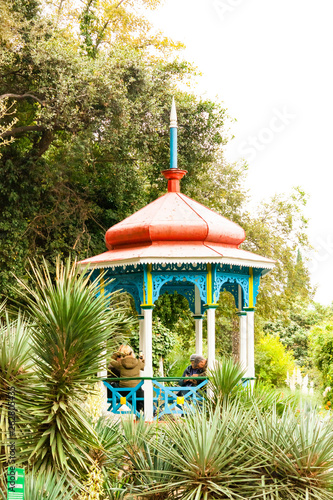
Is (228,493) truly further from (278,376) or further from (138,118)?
(278,376)

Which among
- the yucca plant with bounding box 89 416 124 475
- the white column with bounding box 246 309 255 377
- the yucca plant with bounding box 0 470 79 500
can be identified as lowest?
the yucca plant with bounding box 0 470 79 500

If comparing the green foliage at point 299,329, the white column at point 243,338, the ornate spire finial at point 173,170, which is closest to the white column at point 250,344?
the white column at point 243,338

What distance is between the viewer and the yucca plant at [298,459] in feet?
19.7

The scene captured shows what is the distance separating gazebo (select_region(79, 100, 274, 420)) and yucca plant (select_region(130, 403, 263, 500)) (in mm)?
3659

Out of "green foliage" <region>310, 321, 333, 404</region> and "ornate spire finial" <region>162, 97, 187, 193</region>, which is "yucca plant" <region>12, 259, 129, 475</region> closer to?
"ornate spire finial" <region>162, 97, 187, 193</region>

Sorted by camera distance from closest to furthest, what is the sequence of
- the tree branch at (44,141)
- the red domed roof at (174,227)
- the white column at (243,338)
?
the red domed roof at (174,227), the white column at (243,338), the tree branch at (44,141)

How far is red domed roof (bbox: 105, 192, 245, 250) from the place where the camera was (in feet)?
35.9

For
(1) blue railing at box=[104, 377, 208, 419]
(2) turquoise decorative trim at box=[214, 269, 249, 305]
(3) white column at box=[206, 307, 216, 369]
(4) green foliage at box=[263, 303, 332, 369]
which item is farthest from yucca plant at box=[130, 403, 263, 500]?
(4) green foliage at box=[263, 303, 332, 369]

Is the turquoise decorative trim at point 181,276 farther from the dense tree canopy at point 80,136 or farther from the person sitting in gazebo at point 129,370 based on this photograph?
the dense tree canopy at point 80,136

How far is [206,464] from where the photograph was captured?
609 centimetres

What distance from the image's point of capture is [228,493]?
19.3ft

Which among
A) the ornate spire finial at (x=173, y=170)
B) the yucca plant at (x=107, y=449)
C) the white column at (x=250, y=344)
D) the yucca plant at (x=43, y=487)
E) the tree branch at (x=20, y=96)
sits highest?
the tree branch at (x=20, y=96)

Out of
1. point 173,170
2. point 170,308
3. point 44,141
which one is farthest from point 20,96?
point 170,308

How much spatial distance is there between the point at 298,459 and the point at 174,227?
5627mm
